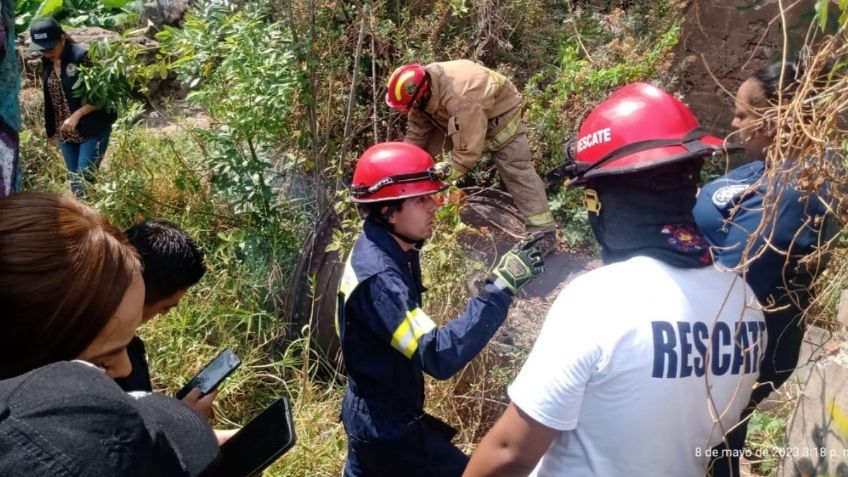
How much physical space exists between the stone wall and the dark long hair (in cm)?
449

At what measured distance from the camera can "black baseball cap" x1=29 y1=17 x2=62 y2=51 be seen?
5.08m

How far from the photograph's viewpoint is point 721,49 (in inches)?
198

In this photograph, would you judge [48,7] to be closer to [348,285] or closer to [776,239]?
[348,285]

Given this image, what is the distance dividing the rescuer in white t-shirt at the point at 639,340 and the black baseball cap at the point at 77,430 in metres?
0.69

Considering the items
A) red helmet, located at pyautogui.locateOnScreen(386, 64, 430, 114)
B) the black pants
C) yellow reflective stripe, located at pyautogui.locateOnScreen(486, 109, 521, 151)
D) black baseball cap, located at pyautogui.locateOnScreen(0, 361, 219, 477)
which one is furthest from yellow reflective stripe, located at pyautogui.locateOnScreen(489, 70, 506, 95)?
black baseball cap, located at pyautogui.locateOnScreen(0, 361, 219, 477)

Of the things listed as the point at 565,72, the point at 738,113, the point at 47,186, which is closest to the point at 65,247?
the point at 738,113

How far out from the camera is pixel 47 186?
5.93 m

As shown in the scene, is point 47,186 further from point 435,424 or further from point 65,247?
point 65,247

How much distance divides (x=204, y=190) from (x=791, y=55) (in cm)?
382

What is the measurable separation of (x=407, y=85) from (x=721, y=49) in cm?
243

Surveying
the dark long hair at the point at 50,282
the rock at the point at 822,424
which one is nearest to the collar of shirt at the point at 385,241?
the dark long hair at the point at 50,282

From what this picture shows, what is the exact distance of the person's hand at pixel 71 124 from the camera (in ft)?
17.3

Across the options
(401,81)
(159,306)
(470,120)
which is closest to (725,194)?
(159,306)

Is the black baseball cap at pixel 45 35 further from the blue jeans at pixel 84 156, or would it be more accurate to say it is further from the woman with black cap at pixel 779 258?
the woman with black cap at pixel 779 258
